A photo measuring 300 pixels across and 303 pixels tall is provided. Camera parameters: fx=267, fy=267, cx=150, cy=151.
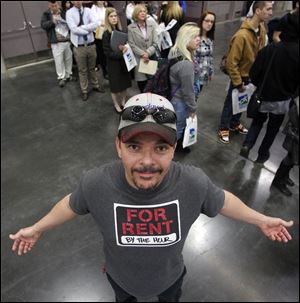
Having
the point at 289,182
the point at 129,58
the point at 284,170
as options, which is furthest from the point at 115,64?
the point at 289,182


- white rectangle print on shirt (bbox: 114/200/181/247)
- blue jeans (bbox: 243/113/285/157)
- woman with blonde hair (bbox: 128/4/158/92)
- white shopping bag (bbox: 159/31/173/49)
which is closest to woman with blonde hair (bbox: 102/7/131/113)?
woman with blonde hair (bbox: 128/4/158/92)

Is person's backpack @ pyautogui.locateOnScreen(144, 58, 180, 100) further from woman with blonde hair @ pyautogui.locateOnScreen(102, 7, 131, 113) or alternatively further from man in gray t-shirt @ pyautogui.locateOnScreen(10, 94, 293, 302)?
man in gray t-shirt @ pyautogui.locateOnScreen(10, 94, 293, 302)

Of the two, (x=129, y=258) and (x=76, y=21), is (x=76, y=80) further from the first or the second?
(x=129, y=258)

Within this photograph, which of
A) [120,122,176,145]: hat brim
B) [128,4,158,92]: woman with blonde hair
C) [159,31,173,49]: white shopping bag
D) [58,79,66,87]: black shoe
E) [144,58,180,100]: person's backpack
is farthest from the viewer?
[58,79,66,87]: black shoe

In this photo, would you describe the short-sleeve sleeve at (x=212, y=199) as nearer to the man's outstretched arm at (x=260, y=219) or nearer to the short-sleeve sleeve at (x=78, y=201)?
the man's outstretched arm at (x=260, y=219)

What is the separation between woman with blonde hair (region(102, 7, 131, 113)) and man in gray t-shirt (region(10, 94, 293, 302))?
2.99 metres

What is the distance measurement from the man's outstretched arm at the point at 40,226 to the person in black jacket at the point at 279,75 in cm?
230

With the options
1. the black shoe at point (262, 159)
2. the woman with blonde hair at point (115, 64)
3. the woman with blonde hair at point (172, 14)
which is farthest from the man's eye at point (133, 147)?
the woman with blonde hair at point (172, 14)

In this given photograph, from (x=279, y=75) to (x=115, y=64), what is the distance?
2348 mm

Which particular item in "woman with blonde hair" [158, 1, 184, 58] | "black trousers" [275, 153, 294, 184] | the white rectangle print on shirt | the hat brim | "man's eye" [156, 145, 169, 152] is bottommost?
"black trousers" [275, 153, 294, 184]

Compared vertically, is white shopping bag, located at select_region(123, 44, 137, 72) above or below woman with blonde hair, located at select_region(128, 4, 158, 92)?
below

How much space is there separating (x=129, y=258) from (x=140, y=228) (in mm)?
220

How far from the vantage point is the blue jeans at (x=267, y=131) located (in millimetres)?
2992

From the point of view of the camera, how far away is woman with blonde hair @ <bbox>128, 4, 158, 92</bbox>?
12.1 feet
